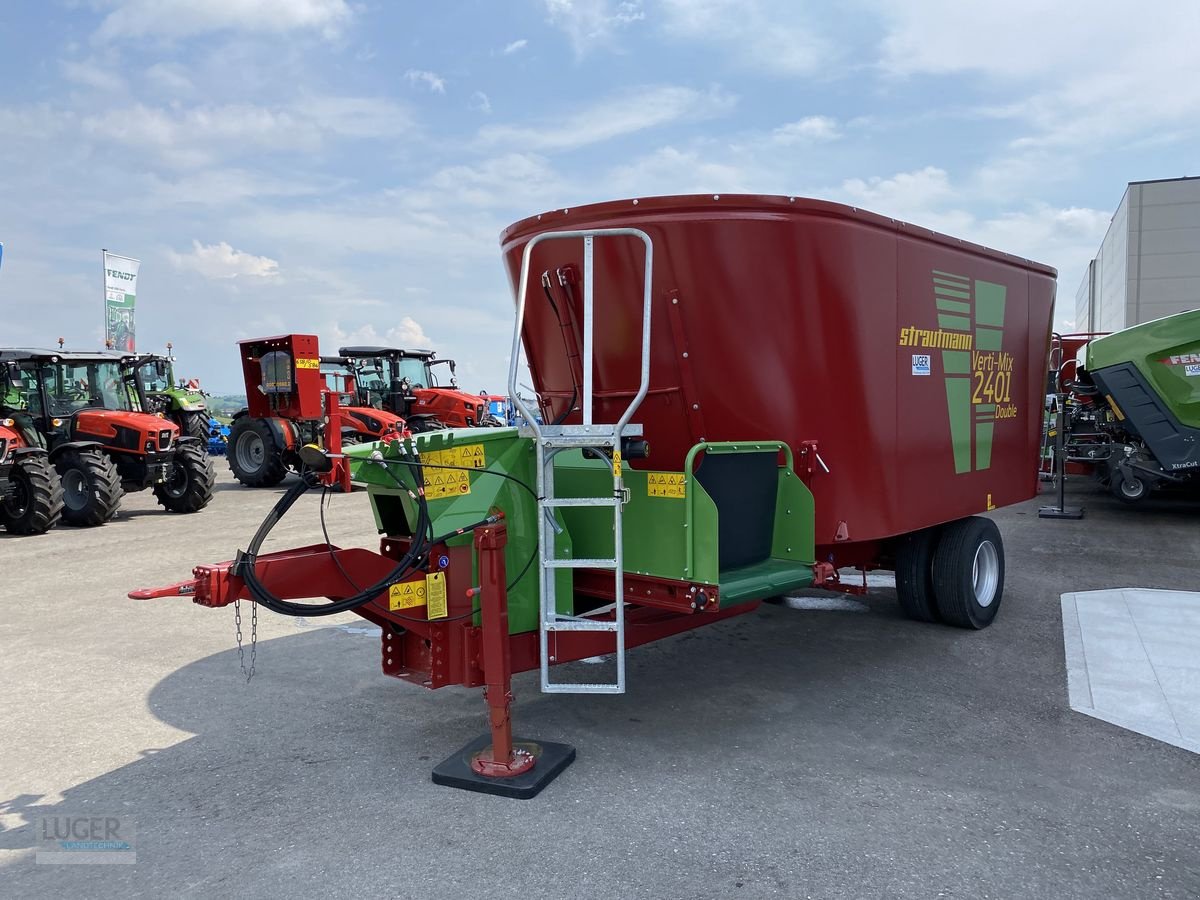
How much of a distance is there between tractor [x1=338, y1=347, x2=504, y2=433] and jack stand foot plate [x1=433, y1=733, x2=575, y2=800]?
13.1 meters

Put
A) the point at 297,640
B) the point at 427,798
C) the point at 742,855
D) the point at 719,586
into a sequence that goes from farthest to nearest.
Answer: the point at 297,640, the point at 719,586, the point at 427,798, the point at 742,855

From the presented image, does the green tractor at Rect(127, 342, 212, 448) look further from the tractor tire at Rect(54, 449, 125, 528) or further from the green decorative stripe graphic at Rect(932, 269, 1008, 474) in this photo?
the green decorative stripe graphic at Rect(932, 269, 1008, 474)

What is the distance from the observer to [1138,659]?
17.5 ft

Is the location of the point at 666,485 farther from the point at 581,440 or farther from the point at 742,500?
the point at 742,500

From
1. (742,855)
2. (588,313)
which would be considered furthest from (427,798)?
(588,313)

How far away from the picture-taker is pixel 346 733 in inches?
167

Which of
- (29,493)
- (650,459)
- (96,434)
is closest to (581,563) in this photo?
(650,459)

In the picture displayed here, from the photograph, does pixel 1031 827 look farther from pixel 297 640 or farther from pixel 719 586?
pixel 297 640

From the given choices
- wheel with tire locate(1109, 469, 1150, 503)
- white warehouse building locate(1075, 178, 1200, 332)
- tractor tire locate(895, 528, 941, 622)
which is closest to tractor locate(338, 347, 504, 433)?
wheel with tire locate(1109, 469, 1150, 503)

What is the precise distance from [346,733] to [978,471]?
14.0ft

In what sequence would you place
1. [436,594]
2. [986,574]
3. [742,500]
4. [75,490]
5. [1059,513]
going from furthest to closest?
1. [1059,513]
2. [75,490]
3. [986,574]
4. [742,500]
5. [436,594]

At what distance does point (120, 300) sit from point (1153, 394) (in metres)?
22.7

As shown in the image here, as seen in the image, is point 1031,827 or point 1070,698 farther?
point 1070,698

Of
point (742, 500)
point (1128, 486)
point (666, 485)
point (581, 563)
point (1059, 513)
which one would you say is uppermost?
point (666, 485)
